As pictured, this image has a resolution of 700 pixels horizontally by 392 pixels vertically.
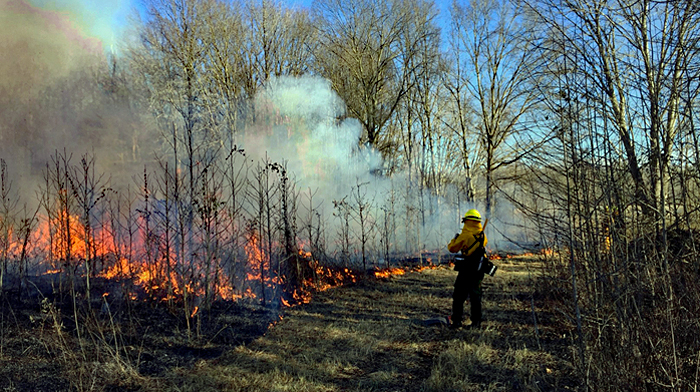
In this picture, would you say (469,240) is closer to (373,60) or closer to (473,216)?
(473,216)

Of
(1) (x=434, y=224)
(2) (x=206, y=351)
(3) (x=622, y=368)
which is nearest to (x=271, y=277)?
(2) (x=206, y=351)

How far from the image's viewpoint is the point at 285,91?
61.6 ft

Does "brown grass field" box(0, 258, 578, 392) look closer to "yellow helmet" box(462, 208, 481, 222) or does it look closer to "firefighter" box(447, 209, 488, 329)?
"firefighter" box(447, 209, 488, 329)

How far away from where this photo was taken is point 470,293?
5.99 meters

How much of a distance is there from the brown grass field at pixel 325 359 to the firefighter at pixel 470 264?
27cm

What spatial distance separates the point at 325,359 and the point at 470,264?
2.39 m

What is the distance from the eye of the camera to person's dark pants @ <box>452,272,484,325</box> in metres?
5.93

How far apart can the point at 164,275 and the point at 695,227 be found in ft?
23.9

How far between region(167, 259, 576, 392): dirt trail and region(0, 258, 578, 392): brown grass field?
0.04 ft

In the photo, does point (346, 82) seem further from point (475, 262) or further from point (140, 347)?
Answer: point (140, 347)

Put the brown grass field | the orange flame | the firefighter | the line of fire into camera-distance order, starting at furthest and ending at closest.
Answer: the orange flame → the line of fire → the firefighter → the brown grass field

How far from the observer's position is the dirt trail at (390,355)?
4.07 m

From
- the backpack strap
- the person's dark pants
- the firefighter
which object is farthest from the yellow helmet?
the person's dark pants

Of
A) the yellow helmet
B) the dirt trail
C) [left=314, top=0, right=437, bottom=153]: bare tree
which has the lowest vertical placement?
→ the dirt trail
